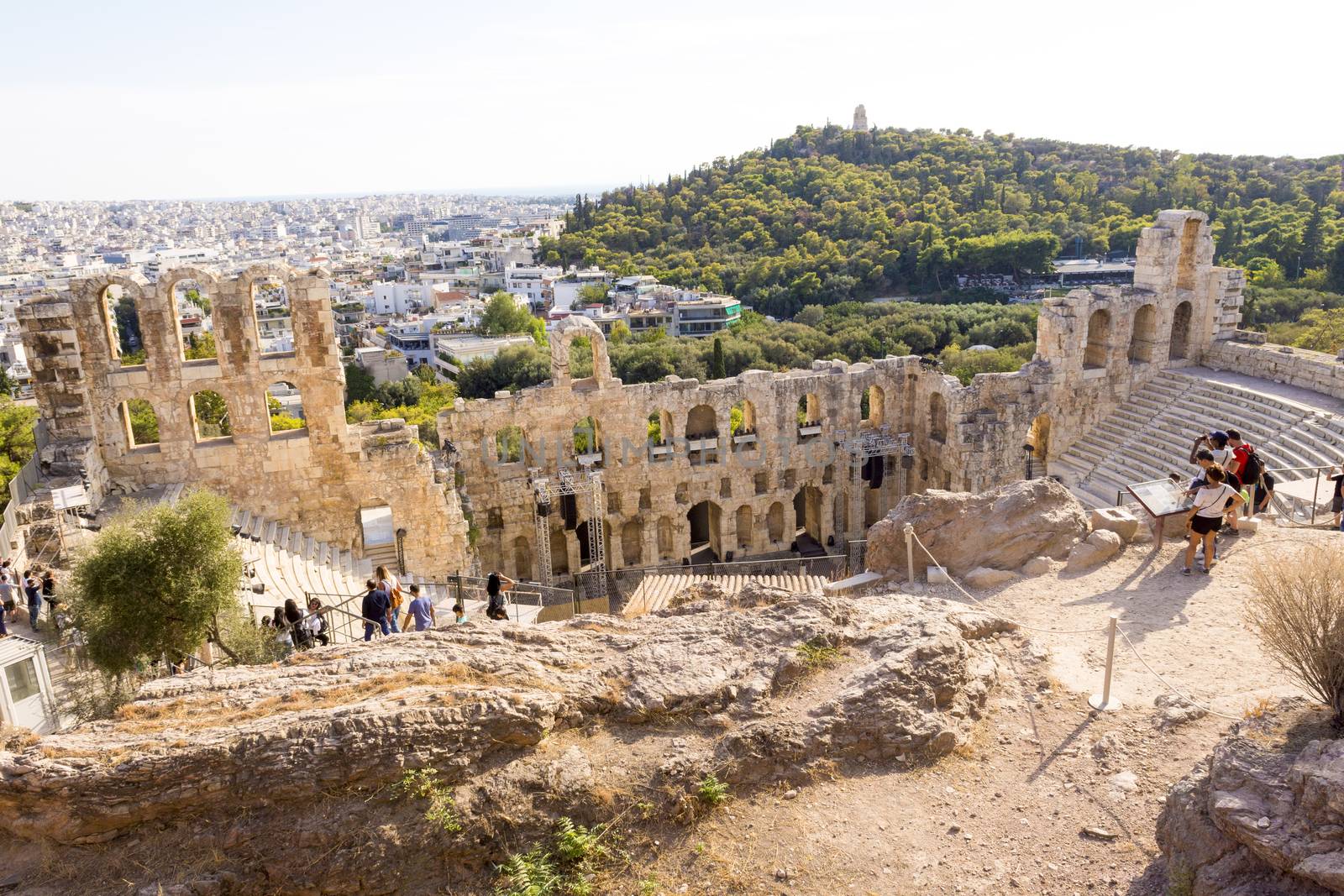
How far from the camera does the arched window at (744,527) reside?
27.4 m

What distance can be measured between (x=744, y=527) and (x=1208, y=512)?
1734 centimetres

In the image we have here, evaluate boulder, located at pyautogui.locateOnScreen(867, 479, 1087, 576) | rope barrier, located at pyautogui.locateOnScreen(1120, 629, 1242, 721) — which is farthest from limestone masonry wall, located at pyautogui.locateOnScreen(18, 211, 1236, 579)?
rope barrier, located at pyautogui.locateOnScreen(1120, 629, 1242, 721)

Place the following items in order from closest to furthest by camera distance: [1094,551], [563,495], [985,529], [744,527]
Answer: [1094,551] < [985,529] < [563,495] < [744,527]

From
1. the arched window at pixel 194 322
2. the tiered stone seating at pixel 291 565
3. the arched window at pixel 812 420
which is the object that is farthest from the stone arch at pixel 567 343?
the arched window at pixel 194 322

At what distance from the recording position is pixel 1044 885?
632cm

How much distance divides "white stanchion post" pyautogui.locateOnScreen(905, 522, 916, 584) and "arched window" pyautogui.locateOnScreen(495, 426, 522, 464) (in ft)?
43.6

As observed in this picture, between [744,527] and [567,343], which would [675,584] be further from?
[744,527]

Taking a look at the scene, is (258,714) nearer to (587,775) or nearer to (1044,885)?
(587,775)

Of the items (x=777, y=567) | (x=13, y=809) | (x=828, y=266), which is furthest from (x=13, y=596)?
(x=828, y=266)

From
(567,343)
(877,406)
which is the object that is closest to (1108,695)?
(567,343)

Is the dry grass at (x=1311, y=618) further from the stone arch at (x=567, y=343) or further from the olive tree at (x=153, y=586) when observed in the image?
the stone arch at (x=567, y=343)

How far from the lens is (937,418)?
26.9 m

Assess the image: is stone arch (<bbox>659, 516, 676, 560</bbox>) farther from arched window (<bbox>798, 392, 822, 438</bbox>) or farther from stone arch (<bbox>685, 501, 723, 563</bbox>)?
arched window (<bbox>798, 392, 822, 438</bbox>)

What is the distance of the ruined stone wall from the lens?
17672 mm
